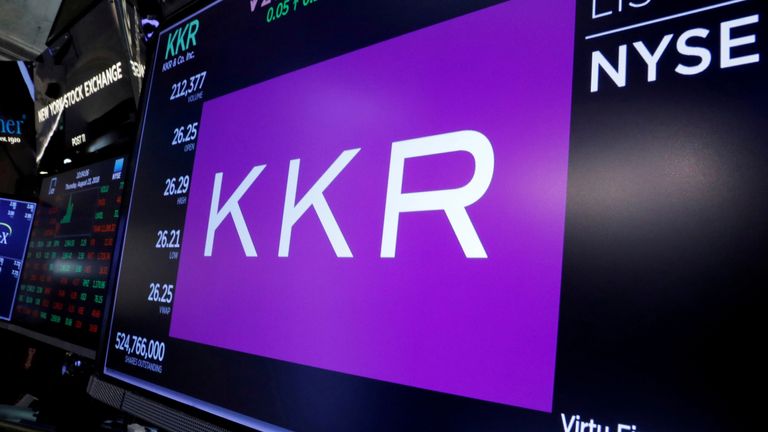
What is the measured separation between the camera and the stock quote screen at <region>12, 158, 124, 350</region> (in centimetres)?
154

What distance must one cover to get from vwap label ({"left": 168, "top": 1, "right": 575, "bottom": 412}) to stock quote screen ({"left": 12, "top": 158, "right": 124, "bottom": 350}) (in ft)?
2.41

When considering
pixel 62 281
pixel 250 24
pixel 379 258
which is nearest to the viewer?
pixel 379 258

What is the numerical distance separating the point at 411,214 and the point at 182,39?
33.8 inches

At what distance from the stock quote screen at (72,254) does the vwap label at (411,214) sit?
28.9 inches

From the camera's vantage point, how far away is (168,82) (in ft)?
4.10

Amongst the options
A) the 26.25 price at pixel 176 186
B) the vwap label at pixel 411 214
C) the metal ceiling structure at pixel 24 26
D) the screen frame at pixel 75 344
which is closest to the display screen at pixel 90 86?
the screen frame at pixel 75 344

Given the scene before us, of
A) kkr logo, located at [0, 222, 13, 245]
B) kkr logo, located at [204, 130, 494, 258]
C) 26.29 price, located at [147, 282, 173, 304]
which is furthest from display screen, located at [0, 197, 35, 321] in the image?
kkr logo, located at [204, 130, 494, 258]

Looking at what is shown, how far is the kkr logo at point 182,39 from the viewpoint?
121 centimetres

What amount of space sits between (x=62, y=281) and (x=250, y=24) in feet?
3.87

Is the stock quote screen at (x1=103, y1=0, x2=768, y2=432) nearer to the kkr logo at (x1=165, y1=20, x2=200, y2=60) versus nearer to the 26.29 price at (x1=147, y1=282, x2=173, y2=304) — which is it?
the 26.29 price at (x1=147, y1=282, x2=173, y2=304)

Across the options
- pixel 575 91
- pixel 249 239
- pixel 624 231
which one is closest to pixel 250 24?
pixel 249 239

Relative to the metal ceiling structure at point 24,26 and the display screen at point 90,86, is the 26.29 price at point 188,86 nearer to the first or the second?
the display screen at point 90,86

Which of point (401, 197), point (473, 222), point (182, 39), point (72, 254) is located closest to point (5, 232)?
point (72, 254)

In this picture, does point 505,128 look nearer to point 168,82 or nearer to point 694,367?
point 694,367
